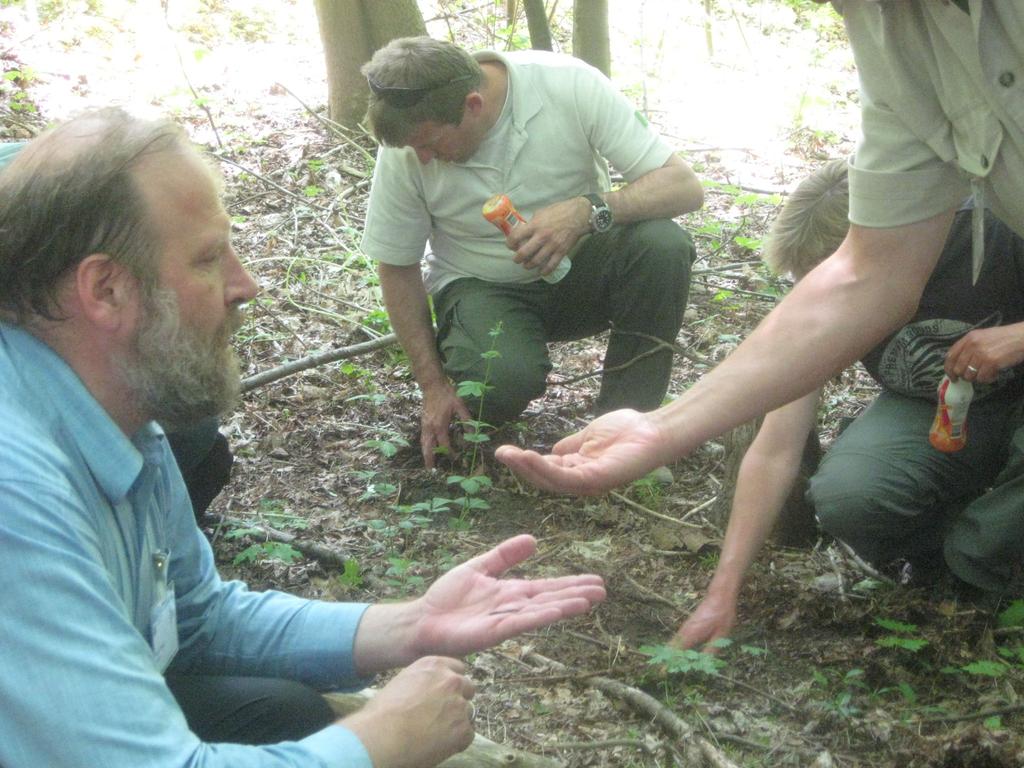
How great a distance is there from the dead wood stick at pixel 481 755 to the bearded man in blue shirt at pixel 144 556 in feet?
0.69

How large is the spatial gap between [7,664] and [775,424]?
2.34 meters

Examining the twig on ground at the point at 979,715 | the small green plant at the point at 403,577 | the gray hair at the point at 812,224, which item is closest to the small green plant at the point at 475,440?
the small green plant at the point at 403,577

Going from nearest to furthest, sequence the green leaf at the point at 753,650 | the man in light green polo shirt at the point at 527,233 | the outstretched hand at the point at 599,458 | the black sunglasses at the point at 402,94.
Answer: the outstretched hand at the point at 599,458, the green leaf at the point at 753,650, the black sunglasses at the point at 402,94, the man in light green polo shirt at the point at 527,233

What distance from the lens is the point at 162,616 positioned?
79.0 inches

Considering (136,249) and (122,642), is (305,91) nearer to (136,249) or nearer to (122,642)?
(136,249)

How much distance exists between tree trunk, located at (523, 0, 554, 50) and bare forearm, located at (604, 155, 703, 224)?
2.20 meters

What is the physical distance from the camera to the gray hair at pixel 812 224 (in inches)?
132

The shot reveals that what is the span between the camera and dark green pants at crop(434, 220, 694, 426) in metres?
4.31

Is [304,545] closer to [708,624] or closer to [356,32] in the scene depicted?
[708,624]

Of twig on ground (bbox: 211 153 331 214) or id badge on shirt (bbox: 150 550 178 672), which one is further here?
twig on ground (bbox: 211 153 331 214)

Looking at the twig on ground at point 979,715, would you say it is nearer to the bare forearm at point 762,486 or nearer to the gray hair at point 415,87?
the bare forearm at point 762,486

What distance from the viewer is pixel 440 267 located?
15.3 feet

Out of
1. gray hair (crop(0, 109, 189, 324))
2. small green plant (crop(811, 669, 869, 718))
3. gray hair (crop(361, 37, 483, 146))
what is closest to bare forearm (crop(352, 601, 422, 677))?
gray hair (crop(0, 109, 189, 324))

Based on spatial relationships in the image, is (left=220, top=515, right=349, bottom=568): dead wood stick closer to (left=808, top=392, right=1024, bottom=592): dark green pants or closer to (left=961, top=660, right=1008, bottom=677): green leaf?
(left=808, top=392, right=1024, bottom=592): dark green pants
